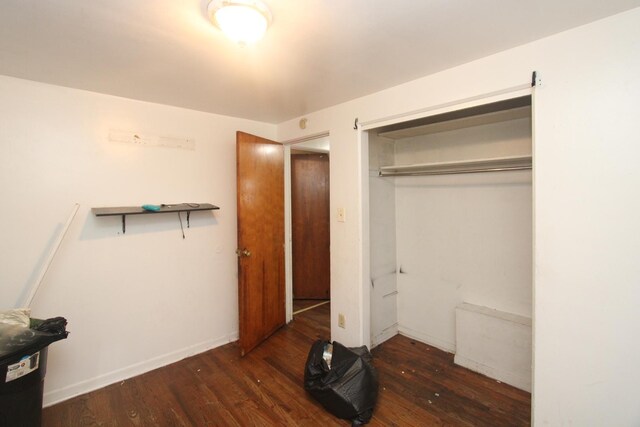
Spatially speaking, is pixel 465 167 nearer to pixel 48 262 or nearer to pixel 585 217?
pixel 585 217

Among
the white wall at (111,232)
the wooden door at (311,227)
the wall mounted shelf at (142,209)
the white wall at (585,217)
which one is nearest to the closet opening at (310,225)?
the wooden door at (311,227)

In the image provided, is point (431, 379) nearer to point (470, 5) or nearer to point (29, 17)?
point (470, 5)

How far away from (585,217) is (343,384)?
5.44ft

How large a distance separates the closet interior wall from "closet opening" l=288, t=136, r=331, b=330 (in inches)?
53.3

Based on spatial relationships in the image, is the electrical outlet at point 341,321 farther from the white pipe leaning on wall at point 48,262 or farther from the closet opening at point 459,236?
the white pipe leaning on wall at point 48,262

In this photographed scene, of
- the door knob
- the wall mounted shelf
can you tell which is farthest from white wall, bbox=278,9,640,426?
the wall mounted shelf

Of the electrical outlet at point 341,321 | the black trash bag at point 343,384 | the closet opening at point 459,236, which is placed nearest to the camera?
the black trash bag at point 343,384

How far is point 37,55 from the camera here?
1.61 m

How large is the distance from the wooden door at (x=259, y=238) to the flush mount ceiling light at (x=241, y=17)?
137 centimetres

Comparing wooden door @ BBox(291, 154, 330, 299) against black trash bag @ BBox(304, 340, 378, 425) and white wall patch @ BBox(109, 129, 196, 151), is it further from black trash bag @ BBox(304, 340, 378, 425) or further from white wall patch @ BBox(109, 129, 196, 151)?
black trash bag @ BBox(304, 340, 378, 425)

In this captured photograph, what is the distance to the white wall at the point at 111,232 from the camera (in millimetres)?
1932

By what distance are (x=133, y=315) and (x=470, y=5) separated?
300cm

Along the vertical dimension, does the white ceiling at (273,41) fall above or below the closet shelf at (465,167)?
above

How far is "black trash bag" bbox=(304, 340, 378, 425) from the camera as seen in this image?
1826 millimetres
